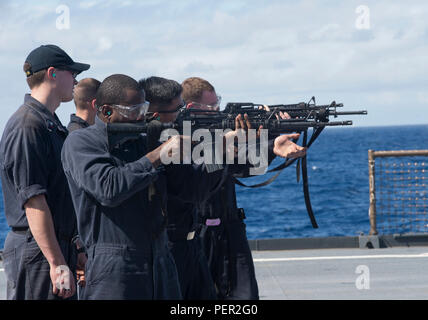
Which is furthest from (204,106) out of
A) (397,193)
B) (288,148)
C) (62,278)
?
(397,193)

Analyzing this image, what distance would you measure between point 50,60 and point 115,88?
771mm

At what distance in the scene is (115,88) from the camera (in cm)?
418

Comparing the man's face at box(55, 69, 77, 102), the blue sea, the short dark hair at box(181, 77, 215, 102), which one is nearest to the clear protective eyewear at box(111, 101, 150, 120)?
the man's face at box(55, 69, 77, 102)

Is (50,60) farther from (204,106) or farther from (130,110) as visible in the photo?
(204,106)

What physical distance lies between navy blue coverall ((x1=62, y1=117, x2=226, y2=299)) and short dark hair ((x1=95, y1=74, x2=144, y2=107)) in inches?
5.8

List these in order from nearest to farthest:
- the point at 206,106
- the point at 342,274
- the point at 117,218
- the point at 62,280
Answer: the point at 117,218, the point at 62,280, the point at 206,106, the point at 342,274

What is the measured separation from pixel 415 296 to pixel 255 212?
147 feet

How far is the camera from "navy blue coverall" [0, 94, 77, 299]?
4.41 metres

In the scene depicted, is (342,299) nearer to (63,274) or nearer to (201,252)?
(201,252)

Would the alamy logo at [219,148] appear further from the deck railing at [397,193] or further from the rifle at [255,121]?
the deck railing at [397,193]

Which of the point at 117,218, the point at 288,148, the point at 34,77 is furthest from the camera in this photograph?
the point at 34,77

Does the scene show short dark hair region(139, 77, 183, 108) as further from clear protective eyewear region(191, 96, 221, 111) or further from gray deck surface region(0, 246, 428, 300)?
gray deck surface region(0, 246, 428, 300)
